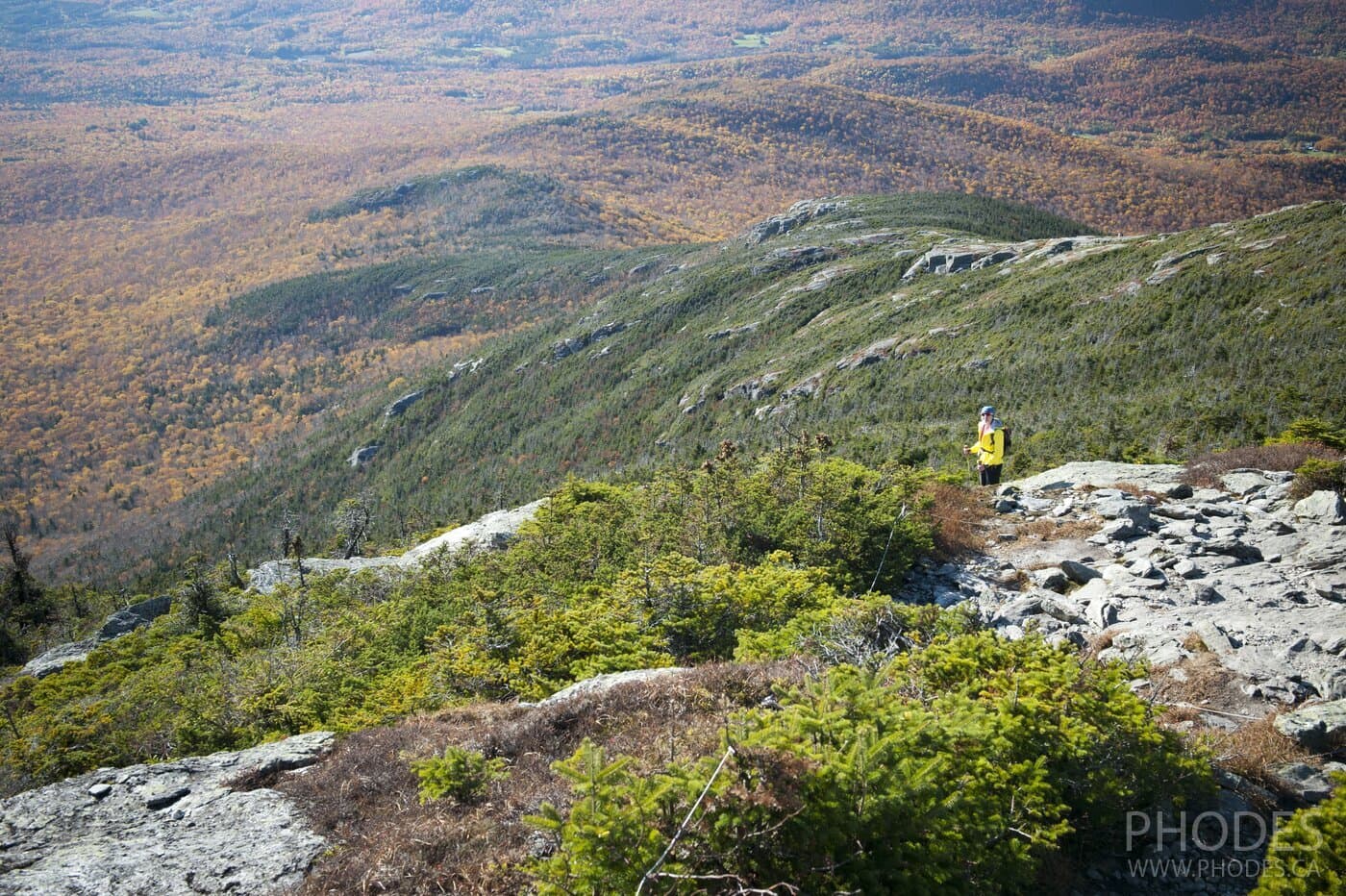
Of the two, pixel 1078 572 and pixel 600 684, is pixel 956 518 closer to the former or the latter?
pixel 1078 572

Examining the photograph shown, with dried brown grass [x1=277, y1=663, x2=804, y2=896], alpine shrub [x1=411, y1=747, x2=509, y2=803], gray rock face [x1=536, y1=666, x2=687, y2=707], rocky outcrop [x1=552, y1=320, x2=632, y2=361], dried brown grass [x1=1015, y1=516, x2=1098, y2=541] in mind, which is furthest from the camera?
rocky outcrop [x1=552, y1=320, x2=632, y2=361]

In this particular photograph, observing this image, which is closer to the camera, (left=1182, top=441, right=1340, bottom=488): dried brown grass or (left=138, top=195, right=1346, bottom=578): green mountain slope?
(left=1182, top=441, right=1340, bottom=488): dried brown grass

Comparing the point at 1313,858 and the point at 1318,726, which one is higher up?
the point at 1313,858

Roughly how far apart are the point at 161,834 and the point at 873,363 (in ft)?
198

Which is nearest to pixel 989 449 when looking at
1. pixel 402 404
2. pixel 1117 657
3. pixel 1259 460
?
pixel 1259 460

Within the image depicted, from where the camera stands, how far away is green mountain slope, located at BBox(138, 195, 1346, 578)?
30.8 meters

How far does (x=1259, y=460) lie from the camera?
1616 centimetres

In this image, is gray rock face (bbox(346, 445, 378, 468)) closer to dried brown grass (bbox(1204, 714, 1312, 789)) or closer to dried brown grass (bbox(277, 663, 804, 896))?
dried brown grass (bbox(277, 663, 804, 896))

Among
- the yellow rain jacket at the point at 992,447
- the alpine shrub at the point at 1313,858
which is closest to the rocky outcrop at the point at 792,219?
the yellow rain jacket at the point at 992,447

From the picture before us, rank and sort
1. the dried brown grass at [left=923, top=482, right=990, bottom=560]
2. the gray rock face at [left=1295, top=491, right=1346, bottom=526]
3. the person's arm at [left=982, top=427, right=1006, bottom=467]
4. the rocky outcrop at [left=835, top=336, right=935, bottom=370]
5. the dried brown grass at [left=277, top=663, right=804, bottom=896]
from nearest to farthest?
the dried brown grass at [left=277, top=663, right=804, bottom=896], the gray rock face at [left=1295, top=491, right=1346, bottom=526], the dried brown grass at [left=923, top=482, right=990, bottom=560], the person's arm at [left=982, top=427, right=1006, bottom=467], the rocky outcrop at [left=835, top=336, right=935, bottom=370]

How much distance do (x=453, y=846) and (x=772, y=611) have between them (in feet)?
20.8

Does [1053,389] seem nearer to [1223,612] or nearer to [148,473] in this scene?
[1223,612]

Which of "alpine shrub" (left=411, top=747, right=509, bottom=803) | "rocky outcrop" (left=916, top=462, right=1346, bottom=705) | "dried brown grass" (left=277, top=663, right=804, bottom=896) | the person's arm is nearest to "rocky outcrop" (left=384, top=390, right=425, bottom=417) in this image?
the person's arm

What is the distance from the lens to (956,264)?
81.6m
